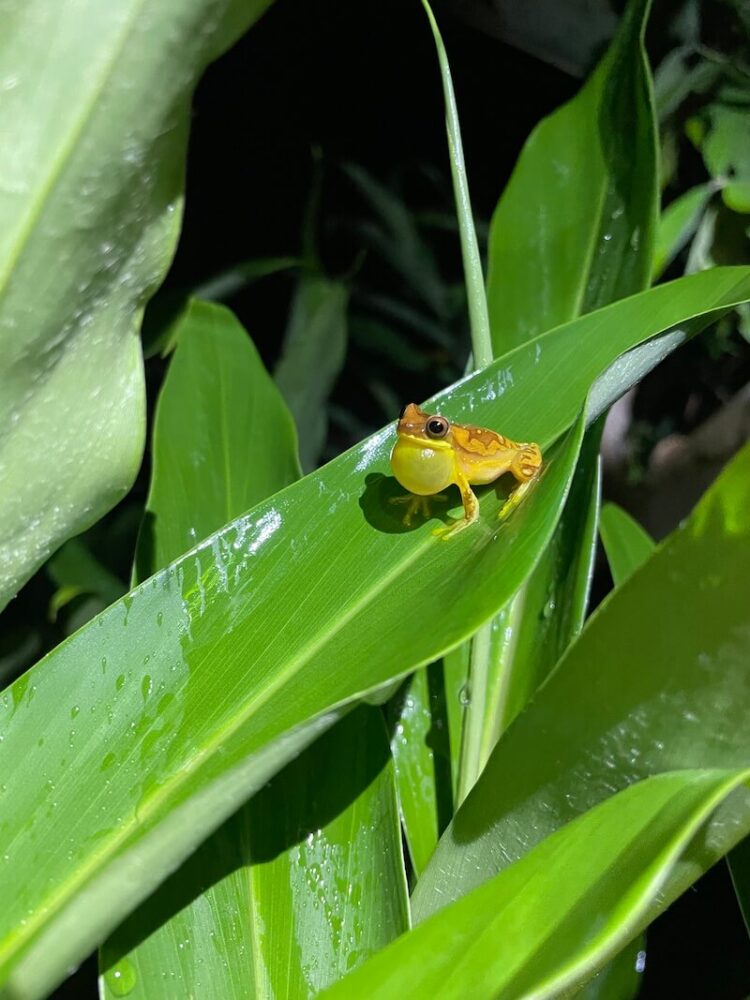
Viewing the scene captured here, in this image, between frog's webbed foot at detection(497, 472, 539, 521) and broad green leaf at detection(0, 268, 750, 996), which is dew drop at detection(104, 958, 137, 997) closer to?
broad green leaf at detection(0, 268, 750, 996)

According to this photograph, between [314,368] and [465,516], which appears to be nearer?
[465,516]

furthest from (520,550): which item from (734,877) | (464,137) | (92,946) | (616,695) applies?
(464,137)

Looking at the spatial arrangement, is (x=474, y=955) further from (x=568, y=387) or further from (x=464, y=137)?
(x=464, y=137)

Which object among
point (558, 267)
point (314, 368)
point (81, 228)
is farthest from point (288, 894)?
point (314, 368)

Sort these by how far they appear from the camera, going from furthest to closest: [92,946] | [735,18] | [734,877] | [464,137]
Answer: [464,137]
[735,18]
[734,877]
[92,946]

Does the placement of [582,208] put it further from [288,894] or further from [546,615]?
[288,894]

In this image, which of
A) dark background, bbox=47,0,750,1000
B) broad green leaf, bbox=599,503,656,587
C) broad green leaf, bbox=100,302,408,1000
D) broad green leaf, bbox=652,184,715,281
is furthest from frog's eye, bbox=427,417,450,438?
dark background, bbox=47,0,750,1000
